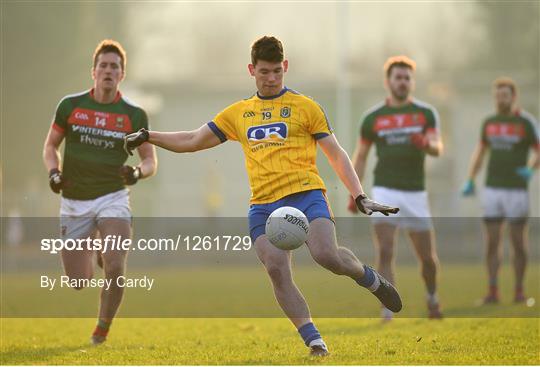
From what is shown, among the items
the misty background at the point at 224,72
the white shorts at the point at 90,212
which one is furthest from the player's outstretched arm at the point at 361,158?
the misty background at the point at 224,72

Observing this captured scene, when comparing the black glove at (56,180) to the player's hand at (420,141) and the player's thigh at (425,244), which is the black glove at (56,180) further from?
the player's thigh at (425,244)

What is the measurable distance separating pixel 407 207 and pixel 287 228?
4.80 metres

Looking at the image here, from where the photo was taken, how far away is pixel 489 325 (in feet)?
37.4

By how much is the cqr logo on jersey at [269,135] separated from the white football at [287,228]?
0.55m

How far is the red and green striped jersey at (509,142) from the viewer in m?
15.1

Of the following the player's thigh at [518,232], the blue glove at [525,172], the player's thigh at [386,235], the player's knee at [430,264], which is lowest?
the player's thigh at [518,232]

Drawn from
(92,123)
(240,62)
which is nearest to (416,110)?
(92,123)

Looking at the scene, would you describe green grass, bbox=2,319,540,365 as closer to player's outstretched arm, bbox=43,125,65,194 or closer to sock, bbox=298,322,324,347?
sock, bbox=298,322,324,347

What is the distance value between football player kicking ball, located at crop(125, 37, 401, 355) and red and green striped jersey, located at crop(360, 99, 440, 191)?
425 cm

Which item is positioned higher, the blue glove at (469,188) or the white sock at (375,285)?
the white sock at (375,285)

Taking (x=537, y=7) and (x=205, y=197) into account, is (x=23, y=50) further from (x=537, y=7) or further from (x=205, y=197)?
(x=537, y=7)

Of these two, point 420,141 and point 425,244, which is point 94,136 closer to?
point 420,141

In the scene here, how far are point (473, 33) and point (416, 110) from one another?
117 ft

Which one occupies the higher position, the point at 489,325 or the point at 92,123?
the point at 92,123
